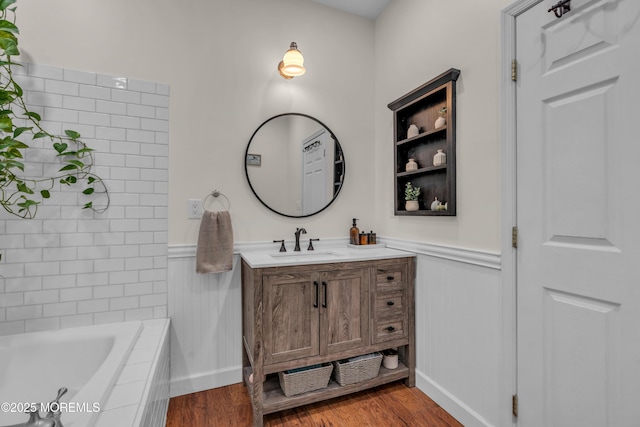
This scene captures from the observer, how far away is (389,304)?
2078mm

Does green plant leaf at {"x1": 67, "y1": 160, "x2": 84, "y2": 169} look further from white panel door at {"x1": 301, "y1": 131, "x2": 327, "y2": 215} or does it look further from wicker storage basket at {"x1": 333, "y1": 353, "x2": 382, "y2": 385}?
wicker storage basket at {"x1": 333, "y1": 353, "x2": 382, "y2": 385}

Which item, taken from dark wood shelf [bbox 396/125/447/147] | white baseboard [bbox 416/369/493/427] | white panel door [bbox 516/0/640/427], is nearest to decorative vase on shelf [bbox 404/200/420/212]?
dark wood shelf [bbox 396/125/447/147]

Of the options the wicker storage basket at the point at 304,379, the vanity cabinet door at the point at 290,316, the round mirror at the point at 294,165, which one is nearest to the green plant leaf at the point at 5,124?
the round mirror at the point at 294,165

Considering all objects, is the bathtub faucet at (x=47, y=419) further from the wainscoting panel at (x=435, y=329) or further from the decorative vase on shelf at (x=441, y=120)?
the decorative vase on shelf at (x=441, y=120)

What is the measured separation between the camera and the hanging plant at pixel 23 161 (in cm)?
165

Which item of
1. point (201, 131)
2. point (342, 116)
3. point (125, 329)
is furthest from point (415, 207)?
point (125, 329)

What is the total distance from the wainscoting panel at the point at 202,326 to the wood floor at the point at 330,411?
0.11 m

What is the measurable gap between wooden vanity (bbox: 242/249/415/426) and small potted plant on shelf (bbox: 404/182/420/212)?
1.09 feet

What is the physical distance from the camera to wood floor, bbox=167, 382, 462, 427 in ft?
5.90

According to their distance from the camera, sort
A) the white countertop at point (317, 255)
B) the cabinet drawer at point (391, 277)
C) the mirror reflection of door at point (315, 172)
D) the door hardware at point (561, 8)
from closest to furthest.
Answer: the door hardware at point (561, 8), the white countertop at point (317, 255), the cabinet drawer at point (391, 277), the mirror reflection of door at point (315, 172)

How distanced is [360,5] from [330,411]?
116 inches

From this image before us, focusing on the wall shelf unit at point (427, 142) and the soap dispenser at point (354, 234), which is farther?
the soap dispenser at point (354, 234)

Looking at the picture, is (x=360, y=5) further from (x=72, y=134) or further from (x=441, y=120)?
(x=72, y=134)

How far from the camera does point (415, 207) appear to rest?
7.21 ft
